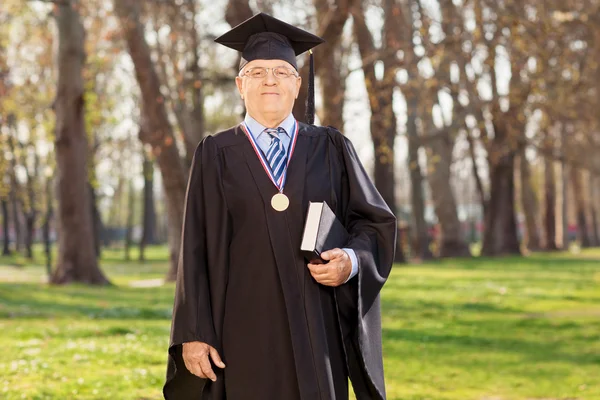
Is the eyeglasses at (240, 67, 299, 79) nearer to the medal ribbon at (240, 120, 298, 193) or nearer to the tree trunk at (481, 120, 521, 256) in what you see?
the medal ribbon at (240, 120, 298, 193)

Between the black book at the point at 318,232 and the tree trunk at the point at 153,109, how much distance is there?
14.6 meters

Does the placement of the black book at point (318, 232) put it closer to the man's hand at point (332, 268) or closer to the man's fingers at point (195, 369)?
the man's hand at point (332, 268)

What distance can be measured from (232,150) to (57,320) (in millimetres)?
11409

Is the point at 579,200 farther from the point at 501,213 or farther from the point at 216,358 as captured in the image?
the point at 216,358

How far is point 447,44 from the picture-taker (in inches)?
612

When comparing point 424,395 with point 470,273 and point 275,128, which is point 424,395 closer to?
point 275,128

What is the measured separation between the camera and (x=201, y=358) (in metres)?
4.59

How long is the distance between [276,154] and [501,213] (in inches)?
1274

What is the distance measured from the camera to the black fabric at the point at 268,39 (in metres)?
4.93

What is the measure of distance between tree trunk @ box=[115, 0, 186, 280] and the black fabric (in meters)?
14.0

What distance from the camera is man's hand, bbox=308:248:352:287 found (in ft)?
14.8

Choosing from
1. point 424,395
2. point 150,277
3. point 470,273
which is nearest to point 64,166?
point 150,277


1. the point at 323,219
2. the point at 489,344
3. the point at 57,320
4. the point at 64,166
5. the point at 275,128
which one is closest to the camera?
the point at 323,219

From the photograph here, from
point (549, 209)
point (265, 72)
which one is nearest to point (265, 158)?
point (265, 72)
